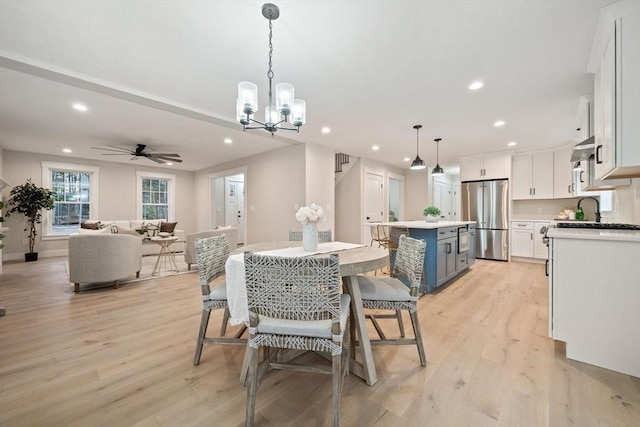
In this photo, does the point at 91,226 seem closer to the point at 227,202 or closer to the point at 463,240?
the point at 227,202

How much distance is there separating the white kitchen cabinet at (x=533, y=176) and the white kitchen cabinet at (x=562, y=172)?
0.06m

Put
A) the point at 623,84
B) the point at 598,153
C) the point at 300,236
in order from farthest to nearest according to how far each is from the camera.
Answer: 1. the point at 300,236
2. the point at 598,153
3. the point at 623,84

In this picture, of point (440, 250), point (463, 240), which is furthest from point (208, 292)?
point (463, 240)

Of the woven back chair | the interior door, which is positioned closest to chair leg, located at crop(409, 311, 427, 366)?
the woven back chair

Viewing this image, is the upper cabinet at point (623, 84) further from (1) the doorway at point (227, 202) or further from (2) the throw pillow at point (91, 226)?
(2) the throw pillow at point (91, 226)

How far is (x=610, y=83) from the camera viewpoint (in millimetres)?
1724

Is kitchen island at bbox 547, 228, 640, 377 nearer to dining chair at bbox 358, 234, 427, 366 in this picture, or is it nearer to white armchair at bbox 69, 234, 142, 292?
dining chair at bbox 358, 234, 427, 366

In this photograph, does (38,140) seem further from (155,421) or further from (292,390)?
(292,390)

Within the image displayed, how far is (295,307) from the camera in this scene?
4.14 feet

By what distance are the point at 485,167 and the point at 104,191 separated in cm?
940

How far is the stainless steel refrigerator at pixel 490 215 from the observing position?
546cm

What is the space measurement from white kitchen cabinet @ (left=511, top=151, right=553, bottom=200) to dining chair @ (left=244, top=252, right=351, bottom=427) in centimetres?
610

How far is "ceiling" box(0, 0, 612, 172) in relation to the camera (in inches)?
70.2

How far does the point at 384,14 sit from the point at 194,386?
2.71 meters
